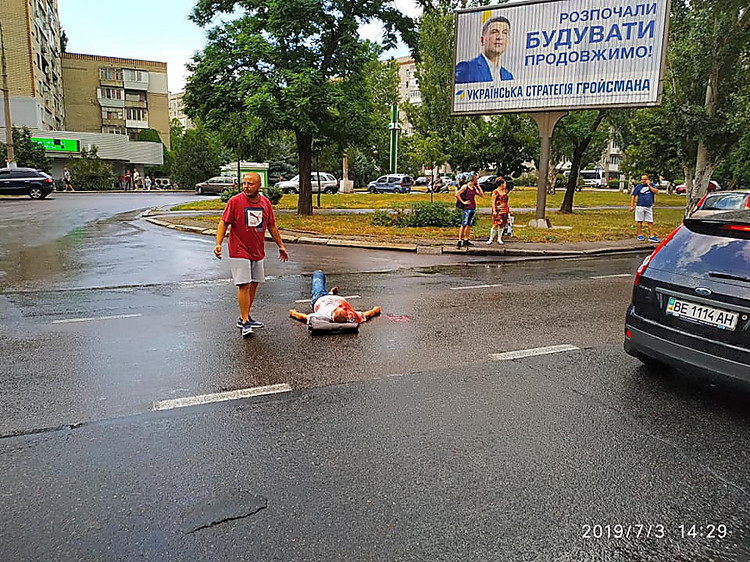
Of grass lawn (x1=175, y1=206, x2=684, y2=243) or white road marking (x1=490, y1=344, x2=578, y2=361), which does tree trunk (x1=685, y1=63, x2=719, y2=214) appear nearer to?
grass lawn (x1=175, y1=206, x2=684, y2=243)

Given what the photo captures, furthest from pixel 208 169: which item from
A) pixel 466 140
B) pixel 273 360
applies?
pixel 273 360

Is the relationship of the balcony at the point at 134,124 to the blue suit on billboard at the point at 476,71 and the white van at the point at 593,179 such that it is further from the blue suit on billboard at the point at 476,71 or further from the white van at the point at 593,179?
the blue suit on billboard at the point at 476,71

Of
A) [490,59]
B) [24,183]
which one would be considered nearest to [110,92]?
[24,183]

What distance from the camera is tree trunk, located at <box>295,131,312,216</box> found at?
21.6m

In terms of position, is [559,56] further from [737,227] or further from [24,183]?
[24,183]

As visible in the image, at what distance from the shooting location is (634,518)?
299 centimetres

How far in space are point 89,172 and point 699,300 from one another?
1995 inches

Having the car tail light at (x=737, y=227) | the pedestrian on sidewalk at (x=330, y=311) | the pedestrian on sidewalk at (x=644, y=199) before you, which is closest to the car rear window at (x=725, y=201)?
the pedestrian on sidewalk at (x=644, y=199)

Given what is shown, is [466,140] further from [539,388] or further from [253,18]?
[539,388]

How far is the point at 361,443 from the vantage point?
377 centimetres

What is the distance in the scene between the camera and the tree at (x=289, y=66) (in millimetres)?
18797

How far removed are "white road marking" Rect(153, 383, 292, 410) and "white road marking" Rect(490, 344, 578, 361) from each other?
7.06ft

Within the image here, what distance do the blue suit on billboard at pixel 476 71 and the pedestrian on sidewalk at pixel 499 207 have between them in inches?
213

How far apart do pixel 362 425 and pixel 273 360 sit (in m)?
1.73
